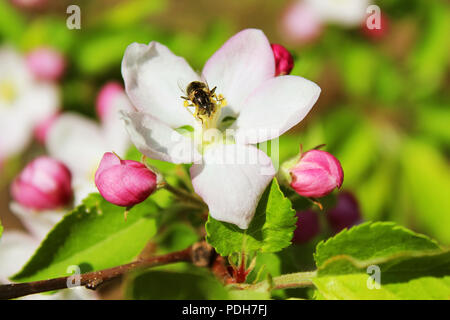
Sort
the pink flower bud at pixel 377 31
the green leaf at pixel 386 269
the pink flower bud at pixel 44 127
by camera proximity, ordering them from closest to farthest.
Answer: the green leaf at pixel 386 269, the pink flower bud at pixel 44 127, the pink flower bud at pixel 377 31

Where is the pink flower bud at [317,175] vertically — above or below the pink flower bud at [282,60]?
below

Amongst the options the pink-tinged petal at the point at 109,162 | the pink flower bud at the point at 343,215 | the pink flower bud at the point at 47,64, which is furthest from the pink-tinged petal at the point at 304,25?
the pink-tinged petal at the point at 109,162

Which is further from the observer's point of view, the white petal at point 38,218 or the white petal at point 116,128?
the white petal at point 116,128

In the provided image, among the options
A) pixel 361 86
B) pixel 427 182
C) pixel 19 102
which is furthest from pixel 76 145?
pixel 427 182

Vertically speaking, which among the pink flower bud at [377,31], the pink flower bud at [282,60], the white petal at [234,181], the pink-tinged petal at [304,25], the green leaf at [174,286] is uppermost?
the pink-tinged petal at [304,25]

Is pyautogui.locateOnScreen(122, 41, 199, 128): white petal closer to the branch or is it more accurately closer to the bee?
the bee

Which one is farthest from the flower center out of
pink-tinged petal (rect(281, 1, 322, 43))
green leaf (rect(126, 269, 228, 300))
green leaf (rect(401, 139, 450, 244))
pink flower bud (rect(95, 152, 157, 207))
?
green leaf (rect(401, 139, 450, 244))

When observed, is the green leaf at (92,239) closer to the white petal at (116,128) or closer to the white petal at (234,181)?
the white petal at (234,181)
